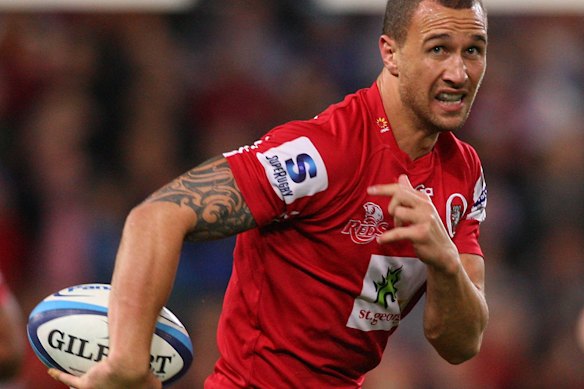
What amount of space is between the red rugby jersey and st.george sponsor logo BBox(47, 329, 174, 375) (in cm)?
25

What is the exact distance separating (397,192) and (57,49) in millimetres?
5536

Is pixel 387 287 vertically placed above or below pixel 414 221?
below

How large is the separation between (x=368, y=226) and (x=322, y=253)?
0.17 meters

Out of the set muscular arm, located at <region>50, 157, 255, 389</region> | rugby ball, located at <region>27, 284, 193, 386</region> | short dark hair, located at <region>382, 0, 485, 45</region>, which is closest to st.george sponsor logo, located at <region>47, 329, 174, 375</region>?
A: rugby ball, located at <region>27, 284, 193, 386</region>

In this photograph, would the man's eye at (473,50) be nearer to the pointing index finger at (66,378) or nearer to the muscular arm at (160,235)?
the muscular arm at (160,235)

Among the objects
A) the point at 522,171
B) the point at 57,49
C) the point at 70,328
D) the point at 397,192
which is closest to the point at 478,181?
the point at 397,192

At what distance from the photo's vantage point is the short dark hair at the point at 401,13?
3574mm

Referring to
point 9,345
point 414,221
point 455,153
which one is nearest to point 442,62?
point 455,153

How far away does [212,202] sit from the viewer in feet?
11.0

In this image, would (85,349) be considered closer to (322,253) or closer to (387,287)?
(322,253)

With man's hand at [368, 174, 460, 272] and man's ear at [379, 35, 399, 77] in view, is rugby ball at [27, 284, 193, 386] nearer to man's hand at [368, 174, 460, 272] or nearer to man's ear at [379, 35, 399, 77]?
man's hand at [368, 174, 460, 272]

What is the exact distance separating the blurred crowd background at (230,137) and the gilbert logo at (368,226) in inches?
131

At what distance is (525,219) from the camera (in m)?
8.01

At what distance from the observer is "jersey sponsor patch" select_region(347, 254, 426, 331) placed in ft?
11.9
